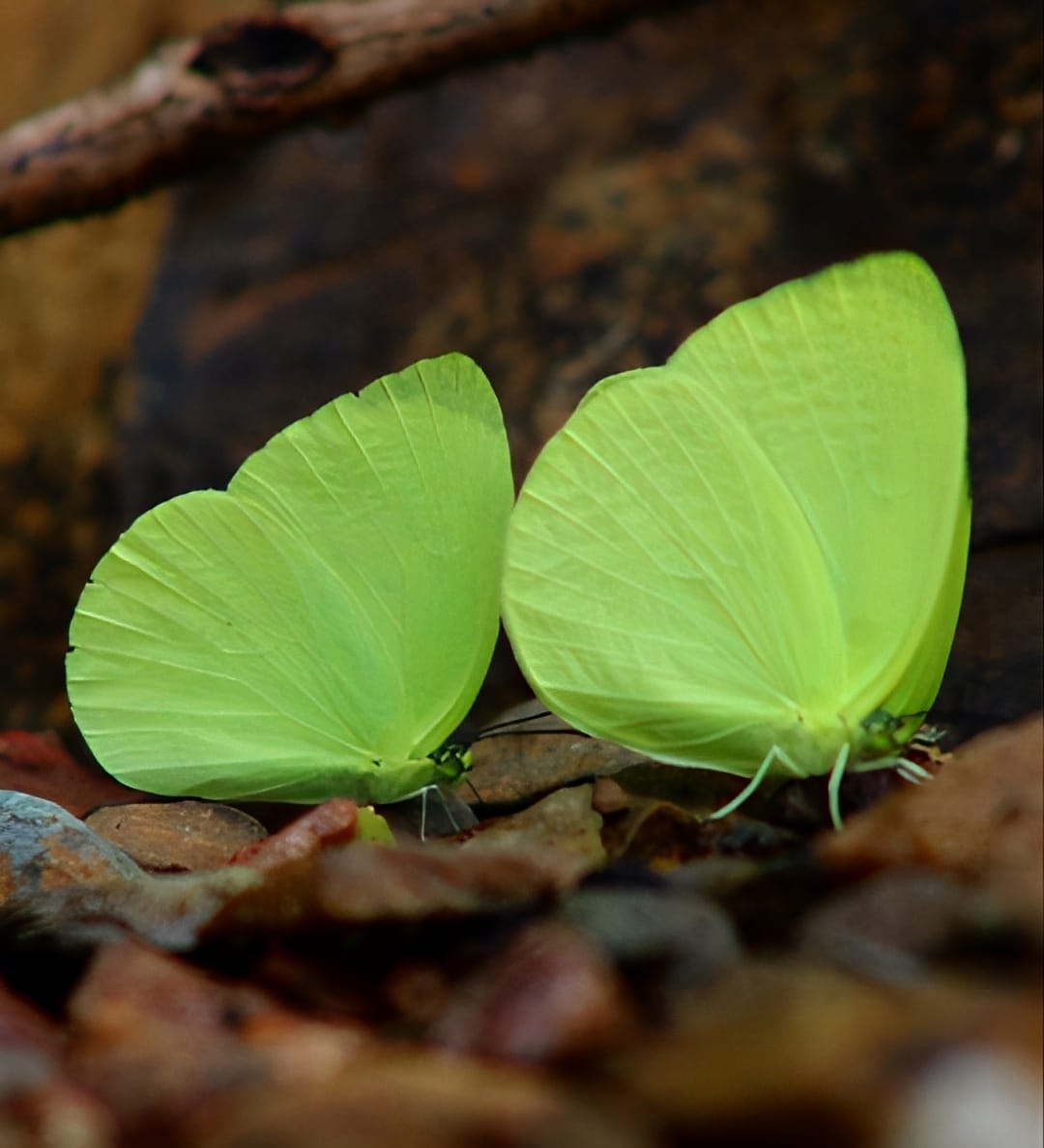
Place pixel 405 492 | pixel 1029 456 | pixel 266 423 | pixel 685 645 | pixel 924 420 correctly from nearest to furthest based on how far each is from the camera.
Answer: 1. pixel 924 420
2. pixel 685 645
3. pixel 405 492
4. pixel 1029 456
5. pixel 266 423

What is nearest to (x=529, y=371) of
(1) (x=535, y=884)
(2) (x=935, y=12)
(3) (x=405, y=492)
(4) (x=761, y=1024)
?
(2) (x=935, y=12)

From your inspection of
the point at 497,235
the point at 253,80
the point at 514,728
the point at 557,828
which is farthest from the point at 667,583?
the point at 497,235

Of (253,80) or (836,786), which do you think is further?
(253,80)

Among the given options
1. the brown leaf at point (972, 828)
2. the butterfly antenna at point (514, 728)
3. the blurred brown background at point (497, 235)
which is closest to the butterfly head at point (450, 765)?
Result: the butterfly antenna at point (514, 728)

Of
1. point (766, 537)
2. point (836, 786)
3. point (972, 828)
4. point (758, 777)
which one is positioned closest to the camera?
point (972, 828)

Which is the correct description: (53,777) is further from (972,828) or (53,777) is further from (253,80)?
(253,80)

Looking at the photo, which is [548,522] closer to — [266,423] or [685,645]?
[685,645]

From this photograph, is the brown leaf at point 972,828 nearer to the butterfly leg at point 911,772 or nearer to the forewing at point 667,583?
the butterfly leg at point 911,772
